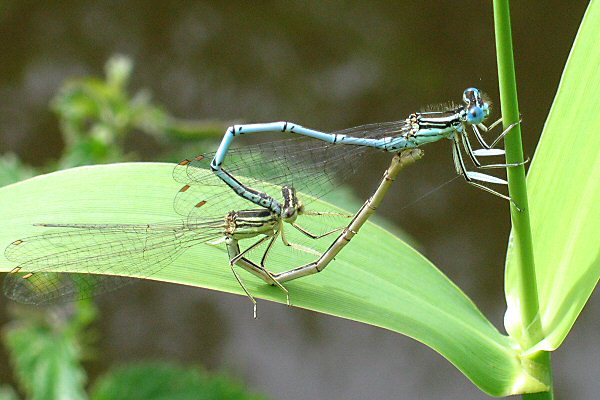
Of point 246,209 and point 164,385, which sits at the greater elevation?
point 246,209

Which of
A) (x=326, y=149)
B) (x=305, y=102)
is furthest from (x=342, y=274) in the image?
(x=305, y=102)

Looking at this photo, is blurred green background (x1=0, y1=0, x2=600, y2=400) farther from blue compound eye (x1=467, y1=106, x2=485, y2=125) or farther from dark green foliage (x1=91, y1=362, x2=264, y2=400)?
blue compound eye (x1=467, y1=106, x2=485, y2=125)

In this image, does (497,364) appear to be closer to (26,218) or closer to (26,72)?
(26,218)

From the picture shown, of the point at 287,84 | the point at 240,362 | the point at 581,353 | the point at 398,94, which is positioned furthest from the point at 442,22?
the point at 240,362

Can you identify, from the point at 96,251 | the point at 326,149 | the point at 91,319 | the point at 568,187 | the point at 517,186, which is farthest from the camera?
the point at 91,319

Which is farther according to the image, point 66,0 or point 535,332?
point 66,0

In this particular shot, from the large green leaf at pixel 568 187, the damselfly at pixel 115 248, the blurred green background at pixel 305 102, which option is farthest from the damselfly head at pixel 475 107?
the blurred green background at pixel 305 102

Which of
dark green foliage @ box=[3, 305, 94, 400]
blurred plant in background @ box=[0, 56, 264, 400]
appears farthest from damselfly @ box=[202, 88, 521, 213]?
dark green foliage @ box=[3, 305, 94, 400]

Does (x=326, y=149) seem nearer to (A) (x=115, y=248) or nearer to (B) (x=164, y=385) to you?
(A) (x=115, y=248)
